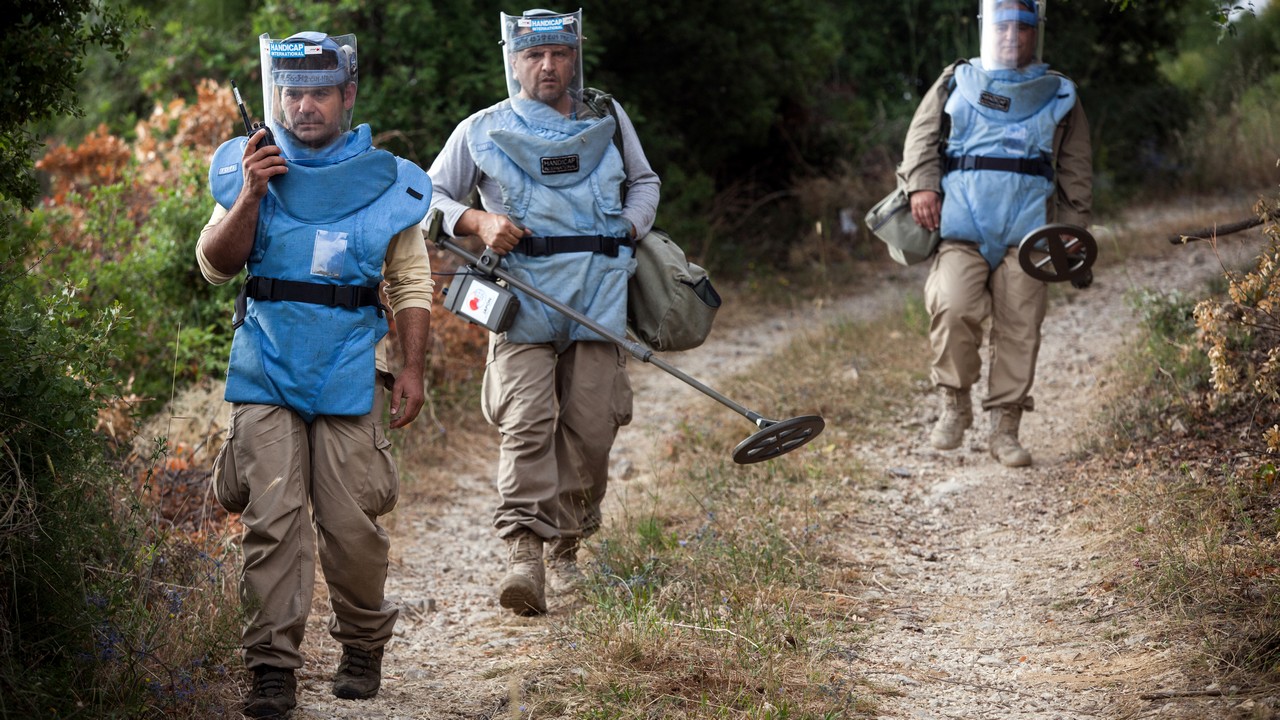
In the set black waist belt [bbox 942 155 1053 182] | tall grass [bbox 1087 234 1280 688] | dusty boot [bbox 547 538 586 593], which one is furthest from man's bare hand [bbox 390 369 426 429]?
black waist belt [bbox 942 155 1053 182]

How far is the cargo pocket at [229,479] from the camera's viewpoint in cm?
371

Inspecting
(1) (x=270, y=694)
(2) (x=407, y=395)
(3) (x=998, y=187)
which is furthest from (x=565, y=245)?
(3) (x=998, y=187)

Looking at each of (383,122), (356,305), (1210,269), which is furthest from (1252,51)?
(356,305)

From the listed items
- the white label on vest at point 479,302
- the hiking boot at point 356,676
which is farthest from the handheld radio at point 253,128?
the hiking boot at point 356,676

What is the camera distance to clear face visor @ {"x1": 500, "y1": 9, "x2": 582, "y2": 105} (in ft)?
15.8

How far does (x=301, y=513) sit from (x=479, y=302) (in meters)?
1.26

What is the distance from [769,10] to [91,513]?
905 centimetres

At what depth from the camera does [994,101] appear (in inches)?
232

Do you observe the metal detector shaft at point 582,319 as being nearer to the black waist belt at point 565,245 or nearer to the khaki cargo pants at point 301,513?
the black waist belt at point 565,245

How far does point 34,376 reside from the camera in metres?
3.38

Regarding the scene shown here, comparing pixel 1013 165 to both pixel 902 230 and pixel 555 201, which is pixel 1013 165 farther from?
pixel 555 201

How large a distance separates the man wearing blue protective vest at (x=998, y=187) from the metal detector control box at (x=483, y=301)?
227 cm

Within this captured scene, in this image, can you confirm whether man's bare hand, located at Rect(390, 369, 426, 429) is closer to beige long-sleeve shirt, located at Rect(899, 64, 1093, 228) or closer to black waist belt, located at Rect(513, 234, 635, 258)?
black waist belt, located at Rect(513, 234, 635, 258)

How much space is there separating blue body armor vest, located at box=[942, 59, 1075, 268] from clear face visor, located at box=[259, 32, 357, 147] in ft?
10.5
